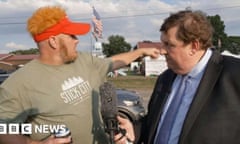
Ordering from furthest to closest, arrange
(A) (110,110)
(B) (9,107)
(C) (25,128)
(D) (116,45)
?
(D) (116,45) < (C) (25,128) < (B) (9,107) < (A) (110,110)

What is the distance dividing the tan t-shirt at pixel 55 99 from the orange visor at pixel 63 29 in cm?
22

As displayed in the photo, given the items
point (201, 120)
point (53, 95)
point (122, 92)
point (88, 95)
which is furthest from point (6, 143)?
point (122, 92)

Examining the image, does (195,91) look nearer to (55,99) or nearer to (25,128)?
(55,99)

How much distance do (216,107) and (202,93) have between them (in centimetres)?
14

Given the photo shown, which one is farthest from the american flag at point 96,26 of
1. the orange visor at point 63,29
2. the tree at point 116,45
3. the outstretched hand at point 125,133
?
the tree at point 116,45

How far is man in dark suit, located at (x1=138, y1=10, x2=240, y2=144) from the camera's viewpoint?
2.66 meters

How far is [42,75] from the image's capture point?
3383 mm

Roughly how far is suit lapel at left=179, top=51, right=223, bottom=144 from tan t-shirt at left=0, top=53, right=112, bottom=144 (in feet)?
3.26

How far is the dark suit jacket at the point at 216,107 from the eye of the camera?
2.64 metres

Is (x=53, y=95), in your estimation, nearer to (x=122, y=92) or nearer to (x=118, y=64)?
(x=118, y=64)

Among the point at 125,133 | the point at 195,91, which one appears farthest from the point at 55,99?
the point at 195,91

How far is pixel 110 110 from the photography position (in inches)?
106

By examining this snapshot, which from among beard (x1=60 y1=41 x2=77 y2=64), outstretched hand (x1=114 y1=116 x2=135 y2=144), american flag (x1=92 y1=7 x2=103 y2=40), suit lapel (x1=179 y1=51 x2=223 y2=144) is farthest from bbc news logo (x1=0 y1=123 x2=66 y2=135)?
american flag (x1=92 y1=7 x2=103 y2=40)

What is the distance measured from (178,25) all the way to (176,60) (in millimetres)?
243
